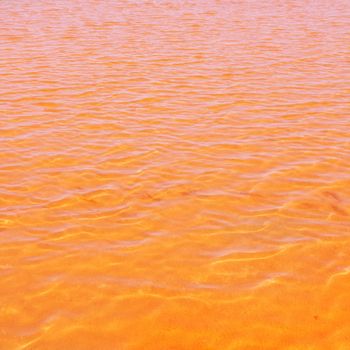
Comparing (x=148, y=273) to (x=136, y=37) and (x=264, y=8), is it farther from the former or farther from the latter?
(x=264, y=8)

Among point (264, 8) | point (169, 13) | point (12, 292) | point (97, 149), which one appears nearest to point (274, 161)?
point (97, 149)

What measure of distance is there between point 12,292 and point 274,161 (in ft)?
10.8

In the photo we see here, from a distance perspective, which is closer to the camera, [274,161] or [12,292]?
[12,292]

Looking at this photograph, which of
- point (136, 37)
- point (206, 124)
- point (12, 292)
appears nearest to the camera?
point (12, 292)

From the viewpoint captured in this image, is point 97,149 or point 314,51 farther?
point 314,51

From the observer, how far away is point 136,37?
11.6 m

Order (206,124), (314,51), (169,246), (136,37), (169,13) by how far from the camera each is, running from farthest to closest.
Result: (169,13)
(136,37)
(314,51)
(206,124)
(169,246)

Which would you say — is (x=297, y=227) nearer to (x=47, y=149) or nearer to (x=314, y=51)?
(x=47, y=149)

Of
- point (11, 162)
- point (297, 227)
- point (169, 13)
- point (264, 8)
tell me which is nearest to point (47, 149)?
point (11, 162)

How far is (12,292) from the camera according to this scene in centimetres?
390

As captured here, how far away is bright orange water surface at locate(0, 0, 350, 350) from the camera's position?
12.0 feet

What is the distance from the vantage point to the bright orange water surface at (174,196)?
3.65 meters

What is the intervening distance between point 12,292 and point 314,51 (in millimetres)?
8308

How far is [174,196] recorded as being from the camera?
5305mm
